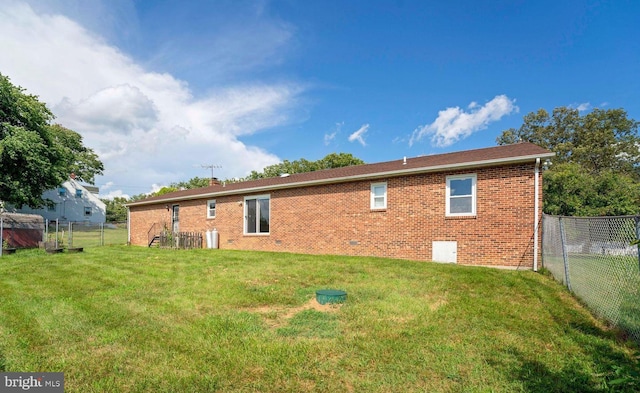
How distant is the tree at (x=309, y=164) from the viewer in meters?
38.1

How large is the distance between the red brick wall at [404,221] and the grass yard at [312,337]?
8.03ft

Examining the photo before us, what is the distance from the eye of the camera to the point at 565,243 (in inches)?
252

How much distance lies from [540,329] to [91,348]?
5.46 meters

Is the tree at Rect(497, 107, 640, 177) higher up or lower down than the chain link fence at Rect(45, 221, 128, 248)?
higher up

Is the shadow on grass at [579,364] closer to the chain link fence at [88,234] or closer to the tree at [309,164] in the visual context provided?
the chain link fence at [88,234]

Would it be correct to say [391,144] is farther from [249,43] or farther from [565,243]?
[565,243]

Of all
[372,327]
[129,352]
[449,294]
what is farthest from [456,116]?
[129,352]

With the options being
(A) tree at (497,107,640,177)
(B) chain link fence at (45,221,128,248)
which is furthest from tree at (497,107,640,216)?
(B) chain link fence at (45,221,128,248)

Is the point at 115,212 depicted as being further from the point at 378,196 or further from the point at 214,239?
the point at 378,196

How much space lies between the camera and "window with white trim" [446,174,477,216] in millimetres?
9742

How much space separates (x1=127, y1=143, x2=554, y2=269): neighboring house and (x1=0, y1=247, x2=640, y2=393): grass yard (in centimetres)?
255

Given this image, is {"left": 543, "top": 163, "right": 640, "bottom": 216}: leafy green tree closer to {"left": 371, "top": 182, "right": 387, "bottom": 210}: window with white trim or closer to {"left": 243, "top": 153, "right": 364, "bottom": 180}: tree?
{"left": 371, "top": 182, "right": 387, "bottom": 210}: window with white trim

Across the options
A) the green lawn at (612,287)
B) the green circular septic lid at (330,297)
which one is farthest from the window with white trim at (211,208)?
the green lawn at (612,287)

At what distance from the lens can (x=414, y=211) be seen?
1065cm
